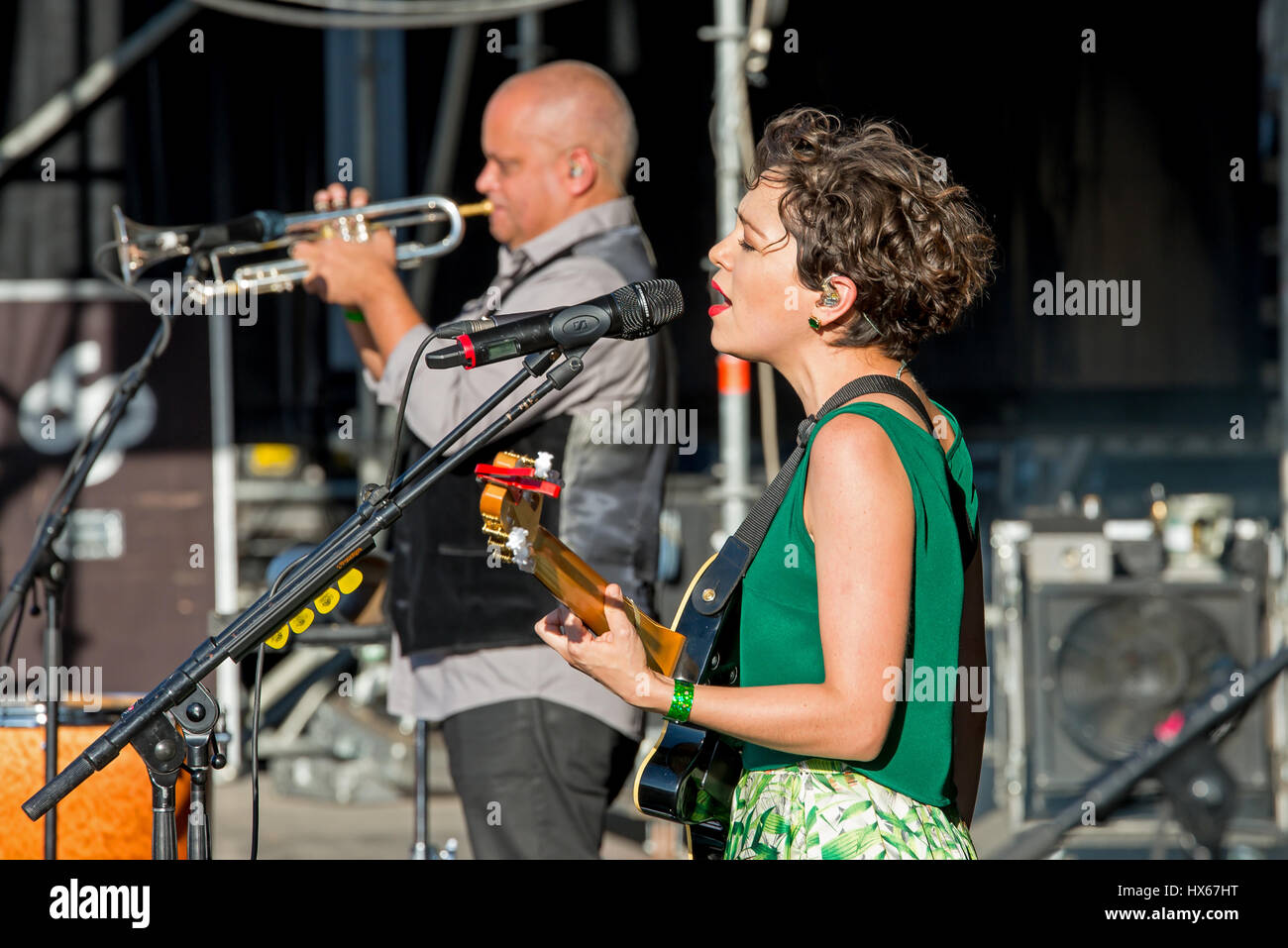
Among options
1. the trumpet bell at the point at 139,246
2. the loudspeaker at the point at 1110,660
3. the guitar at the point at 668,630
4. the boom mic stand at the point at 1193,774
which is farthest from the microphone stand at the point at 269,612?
the loudspeaker at the point at 1110,660

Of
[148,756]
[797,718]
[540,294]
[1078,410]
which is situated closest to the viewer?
[797,718]

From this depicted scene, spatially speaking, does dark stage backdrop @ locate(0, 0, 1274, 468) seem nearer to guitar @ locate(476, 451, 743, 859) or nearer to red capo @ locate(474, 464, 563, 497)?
guitar @ locate(476, 451, 743, 859)

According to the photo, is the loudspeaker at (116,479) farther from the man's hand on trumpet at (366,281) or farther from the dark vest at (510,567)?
the dark vest at (510,567)

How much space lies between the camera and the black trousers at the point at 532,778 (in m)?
2.64

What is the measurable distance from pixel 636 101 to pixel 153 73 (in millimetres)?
1947

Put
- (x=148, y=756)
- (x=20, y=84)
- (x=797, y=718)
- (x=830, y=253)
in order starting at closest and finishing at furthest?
(x=797, y=718)
(x=830, y=253)
(x=148, y=756)
(x=20, y=84)

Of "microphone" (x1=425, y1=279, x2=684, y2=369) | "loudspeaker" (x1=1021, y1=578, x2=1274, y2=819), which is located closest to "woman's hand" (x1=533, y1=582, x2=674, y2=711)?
"microphone" (x1=425, y1=279, x2=684, y2=369)

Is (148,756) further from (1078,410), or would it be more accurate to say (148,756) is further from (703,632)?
(1078,410)

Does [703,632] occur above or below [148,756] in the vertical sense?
above

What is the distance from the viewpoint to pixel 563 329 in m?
1.84

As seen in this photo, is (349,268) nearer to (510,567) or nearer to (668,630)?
(510,567)

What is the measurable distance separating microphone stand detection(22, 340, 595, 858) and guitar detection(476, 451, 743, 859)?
0.60ft

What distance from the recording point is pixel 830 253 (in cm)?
172
